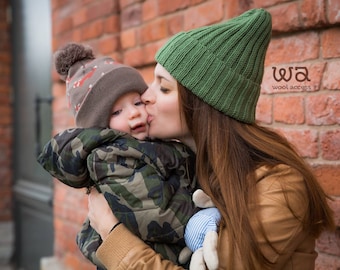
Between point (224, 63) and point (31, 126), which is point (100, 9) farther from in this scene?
point (31, 126)

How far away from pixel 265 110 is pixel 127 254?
0.91 metres

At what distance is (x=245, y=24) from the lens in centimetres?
158

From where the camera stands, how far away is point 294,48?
1.97m

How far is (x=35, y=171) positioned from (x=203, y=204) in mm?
3367

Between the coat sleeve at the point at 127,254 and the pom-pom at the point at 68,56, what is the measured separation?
658 millimetres

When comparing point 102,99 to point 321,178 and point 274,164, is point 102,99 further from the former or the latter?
point 321,178

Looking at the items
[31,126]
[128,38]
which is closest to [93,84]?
[128,38]

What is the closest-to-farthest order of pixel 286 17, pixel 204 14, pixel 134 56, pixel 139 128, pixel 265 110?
pixel 139 128
pixel 286 17
pixel 265 110
pixel 204 14
pixel 134 56

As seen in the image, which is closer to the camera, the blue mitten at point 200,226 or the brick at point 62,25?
the blue mitten at point 200,226

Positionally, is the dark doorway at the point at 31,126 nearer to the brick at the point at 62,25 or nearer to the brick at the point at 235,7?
the brick at the point at 62,25

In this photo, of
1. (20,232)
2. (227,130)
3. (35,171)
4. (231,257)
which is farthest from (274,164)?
(20,232)

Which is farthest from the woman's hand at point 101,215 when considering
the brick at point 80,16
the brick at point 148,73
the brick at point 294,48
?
the brick at point 80,16

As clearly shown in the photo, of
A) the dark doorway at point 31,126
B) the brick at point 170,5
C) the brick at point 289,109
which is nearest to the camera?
the brick at point 289,109

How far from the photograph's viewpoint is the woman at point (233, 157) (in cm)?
141
